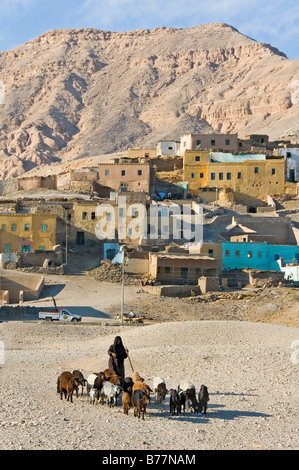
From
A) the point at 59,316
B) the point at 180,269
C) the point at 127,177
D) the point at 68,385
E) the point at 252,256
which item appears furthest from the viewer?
the point at 127,177

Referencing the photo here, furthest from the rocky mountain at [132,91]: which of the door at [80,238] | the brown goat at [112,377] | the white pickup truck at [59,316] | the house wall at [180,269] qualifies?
the brown goat at [112,377]

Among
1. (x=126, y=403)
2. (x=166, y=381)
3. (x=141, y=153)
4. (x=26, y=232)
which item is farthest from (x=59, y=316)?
(x=141, y=153)

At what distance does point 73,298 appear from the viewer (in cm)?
3419

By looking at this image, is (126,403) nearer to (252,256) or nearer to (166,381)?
(166,381)

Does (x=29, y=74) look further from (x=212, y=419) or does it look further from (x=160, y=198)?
(x=212, y=419)

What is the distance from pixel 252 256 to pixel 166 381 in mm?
23951

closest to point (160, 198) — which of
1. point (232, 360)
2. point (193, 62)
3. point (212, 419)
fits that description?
point (232, 360)

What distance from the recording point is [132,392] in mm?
14828

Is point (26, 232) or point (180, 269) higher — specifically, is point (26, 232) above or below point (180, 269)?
above

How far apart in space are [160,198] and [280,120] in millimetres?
57094

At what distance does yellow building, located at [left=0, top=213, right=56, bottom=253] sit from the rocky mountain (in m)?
54.8

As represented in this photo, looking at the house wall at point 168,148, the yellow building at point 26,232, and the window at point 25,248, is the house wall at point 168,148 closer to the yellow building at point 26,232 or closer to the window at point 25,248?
the yellow building at point 26,232

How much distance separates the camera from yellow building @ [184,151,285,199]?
169 ft

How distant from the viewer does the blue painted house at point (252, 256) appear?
40.2 meters
